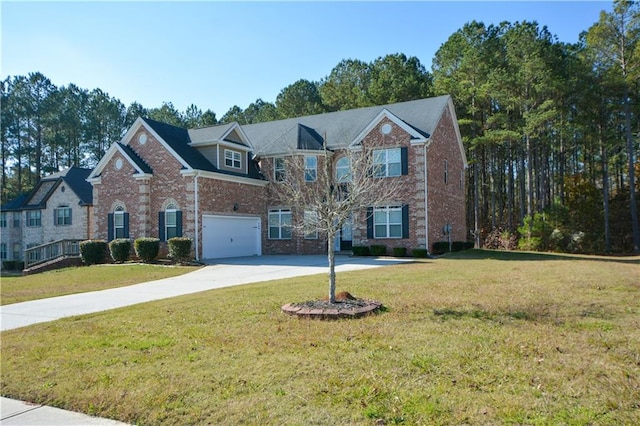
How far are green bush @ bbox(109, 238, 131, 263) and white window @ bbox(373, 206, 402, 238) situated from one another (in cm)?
1262

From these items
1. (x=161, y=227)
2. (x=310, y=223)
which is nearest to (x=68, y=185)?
(x=161, y=227)

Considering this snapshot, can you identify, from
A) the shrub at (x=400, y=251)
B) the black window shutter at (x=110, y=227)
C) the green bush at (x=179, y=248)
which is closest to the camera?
the green bush at (x=179, y=248)

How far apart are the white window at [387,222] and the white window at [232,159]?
8280mm

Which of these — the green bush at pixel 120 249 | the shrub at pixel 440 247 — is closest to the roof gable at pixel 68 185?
the green bush at pixel 120 249

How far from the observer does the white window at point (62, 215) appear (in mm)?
33250

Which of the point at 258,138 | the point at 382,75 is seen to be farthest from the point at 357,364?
the point at 382,75

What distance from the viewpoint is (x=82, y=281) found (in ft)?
56.4

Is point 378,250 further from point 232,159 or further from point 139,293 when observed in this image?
point 139,293

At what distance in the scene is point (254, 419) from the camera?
13.7 ft

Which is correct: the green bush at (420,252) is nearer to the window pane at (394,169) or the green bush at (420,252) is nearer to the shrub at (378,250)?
the shrub at (378,250)

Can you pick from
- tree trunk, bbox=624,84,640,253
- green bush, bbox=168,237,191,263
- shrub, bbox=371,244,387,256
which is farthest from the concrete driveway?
tree trunk, bbox=624,84,640,253

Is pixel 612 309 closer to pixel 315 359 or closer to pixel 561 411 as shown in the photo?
pixel 561 411

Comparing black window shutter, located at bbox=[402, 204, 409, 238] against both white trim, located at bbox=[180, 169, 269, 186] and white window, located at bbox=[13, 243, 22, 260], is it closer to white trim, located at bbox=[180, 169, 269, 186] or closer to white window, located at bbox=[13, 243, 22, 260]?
white trim, located at bbox=[180, 169, 269, 186]

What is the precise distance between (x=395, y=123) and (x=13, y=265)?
92.3 ft
